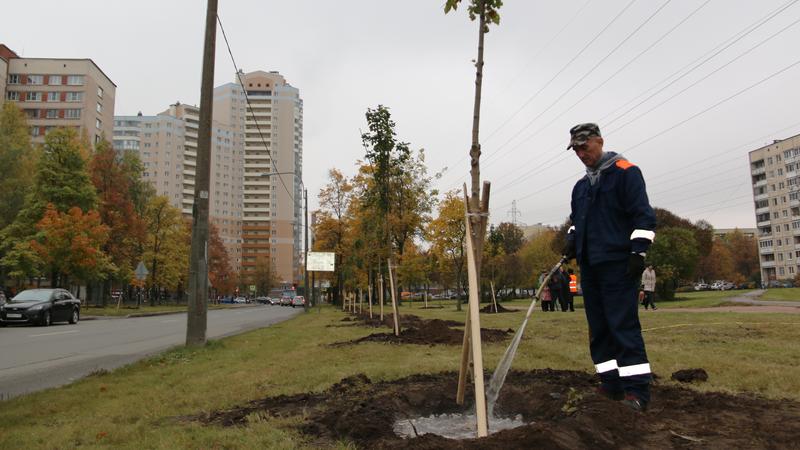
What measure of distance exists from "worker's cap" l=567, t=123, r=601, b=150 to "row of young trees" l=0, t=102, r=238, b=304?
31.0m

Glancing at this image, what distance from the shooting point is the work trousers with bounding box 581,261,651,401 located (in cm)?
380

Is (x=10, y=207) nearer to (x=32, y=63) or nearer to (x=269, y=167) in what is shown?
(x=32, y=63)

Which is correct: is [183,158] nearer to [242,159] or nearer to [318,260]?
[242,159]

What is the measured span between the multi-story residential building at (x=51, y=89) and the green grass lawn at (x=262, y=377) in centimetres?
7892

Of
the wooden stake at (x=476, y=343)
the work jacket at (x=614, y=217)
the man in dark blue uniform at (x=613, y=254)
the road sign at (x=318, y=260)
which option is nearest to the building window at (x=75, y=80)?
the road sign at (x=318, y=260)

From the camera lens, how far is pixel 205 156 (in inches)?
433

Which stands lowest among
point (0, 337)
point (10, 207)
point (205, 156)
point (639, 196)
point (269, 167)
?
point (0, 337)

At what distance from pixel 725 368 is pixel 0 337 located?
656 inches

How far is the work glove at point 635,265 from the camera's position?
3746 millimetres

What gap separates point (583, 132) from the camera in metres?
4.21

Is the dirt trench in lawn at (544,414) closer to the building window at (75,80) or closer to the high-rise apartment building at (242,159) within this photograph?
the building window at (75,80)

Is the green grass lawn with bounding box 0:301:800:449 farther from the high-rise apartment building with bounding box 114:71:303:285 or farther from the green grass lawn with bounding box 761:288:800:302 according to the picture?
the high-rise apartment building with bounding box 114:71:303:285

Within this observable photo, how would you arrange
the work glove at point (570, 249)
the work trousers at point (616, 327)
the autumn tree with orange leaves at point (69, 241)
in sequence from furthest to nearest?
1. the autumn tree with orange leaves at point (69, 241)
2. the work glove at point (570, 249)
3. the work trousers at point (616, 327)

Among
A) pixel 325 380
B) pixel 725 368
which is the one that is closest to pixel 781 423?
pixel 725 368
